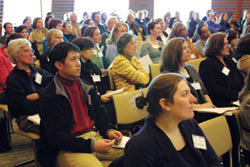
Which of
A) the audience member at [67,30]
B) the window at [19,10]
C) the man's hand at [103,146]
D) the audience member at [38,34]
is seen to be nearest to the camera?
the man's hand at [103,146]

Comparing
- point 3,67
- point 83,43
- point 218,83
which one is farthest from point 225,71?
point 3,67

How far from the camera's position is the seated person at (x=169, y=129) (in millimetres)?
1592

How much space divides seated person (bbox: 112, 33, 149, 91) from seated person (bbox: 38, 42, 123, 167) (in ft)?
4.51

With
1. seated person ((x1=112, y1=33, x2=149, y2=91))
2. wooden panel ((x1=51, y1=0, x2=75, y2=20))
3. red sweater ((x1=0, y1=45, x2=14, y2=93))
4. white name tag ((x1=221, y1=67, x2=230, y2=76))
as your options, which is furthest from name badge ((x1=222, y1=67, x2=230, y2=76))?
wooden panel ((x1=51, y1=0, x2=75, y2=20))

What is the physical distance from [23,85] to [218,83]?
7.65ft

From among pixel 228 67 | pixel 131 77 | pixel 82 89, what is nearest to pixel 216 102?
pixel 228 67

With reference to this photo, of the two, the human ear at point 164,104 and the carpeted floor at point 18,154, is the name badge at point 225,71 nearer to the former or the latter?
the human ear at point 164,104

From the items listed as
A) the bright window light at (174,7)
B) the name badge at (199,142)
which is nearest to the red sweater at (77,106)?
Result: the name badge at (199,142)

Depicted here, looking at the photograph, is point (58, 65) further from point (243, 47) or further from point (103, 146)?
point (243, 47)

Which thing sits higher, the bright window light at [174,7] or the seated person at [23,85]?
the bright window light at [174,7]

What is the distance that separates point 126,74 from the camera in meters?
3.94

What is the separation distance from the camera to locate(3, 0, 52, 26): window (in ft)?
36.3

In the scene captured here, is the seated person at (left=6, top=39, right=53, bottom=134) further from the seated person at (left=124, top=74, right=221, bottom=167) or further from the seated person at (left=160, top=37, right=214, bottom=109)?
the seated person at (left=124, top=74, right=221, bottom=167)

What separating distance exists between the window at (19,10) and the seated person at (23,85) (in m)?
8.50
